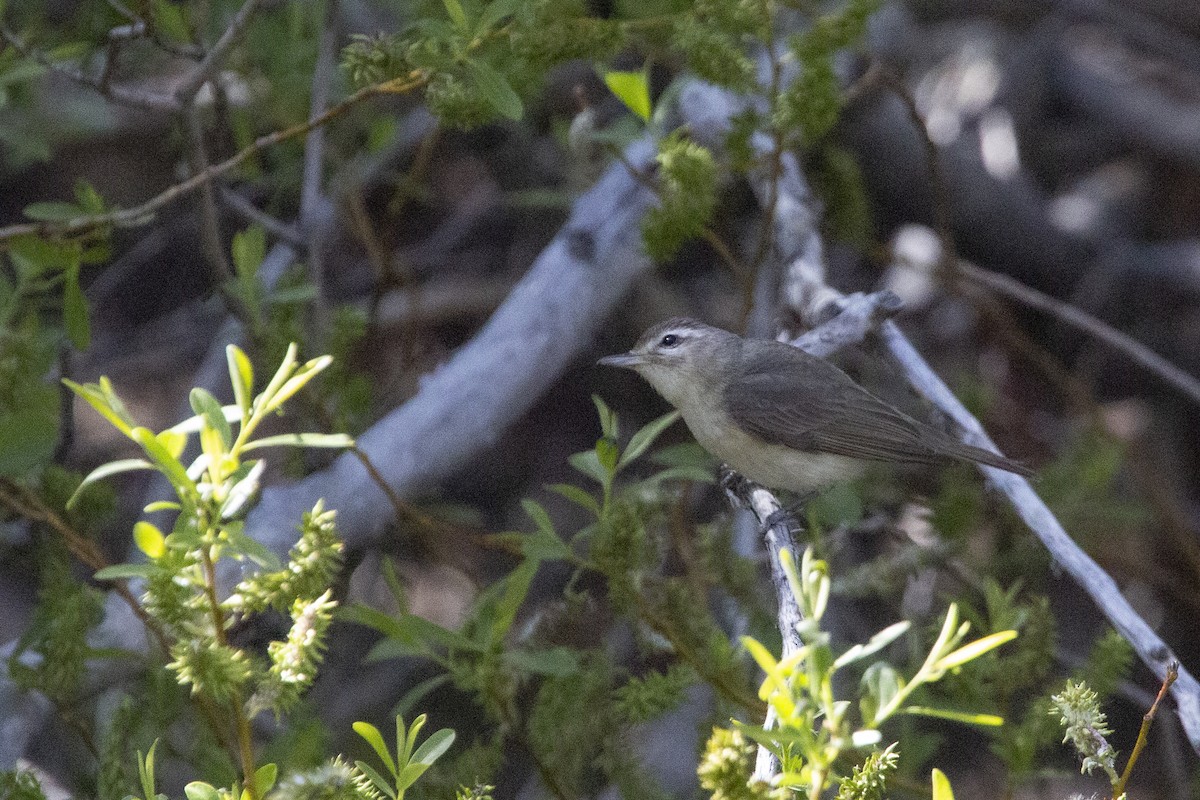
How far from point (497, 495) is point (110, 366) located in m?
1.81

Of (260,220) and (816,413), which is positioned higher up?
(260,220)

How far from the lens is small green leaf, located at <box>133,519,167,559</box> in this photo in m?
1.54

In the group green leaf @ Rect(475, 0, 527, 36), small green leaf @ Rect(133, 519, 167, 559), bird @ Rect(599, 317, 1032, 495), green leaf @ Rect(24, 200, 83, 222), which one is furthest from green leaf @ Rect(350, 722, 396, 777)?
bird @ Rect(599, 317, 1032, 495)

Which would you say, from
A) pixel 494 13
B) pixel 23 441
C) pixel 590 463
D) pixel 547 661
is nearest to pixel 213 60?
pixel 494 13

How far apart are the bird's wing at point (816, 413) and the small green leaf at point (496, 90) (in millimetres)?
1560

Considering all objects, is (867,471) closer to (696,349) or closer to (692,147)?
(696,349)

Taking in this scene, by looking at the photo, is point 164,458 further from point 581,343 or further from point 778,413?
point 778,413

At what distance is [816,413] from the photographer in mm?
4031

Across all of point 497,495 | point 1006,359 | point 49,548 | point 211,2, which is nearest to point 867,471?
point 497,495

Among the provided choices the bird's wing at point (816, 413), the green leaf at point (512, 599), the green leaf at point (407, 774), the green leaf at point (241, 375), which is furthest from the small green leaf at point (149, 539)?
the bird's wing at point (816, 413)

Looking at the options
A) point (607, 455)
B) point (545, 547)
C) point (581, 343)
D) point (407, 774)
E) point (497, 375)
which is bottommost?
point (581, 343)

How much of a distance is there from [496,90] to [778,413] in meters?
1.79

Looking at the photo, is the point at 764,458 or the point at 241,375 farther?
the point at 764,458

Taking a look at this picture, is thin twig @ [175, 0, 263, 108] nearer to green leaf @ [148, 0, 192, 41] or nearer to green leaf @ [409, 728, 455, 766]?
green leaf @ [148, 0, 192, 41]
